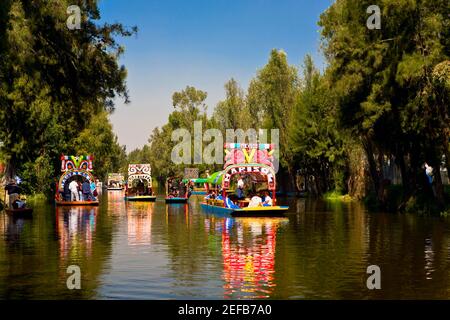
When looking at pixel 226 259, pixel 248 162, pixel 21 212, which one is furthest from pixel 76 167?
pixel 226 259

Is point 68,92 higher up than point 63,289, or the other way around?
point 68,92

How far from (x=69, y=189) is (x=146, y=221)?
19.5 metres

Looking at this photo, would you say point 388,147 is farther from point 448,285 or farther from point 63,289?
point 63,289

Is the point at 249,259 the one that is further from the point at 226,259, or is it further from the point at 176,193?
the point at 176,193

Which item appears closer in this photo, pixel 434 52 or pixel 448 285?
pixel 448 285

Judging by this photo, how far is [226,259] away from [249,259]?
647 mm

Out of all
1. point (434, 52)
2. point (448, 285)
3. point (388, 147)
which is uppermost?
point (434, 52)

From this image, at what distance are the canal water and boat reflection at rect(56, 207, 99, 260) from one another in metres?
0.04

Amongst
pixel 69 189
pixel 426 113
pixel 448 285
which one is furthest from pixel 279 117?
pixel 448 285

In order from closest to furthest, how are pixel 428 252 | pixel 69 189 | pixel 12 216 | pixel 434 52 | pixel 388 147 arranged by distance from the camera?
pixel 428 252 → pixel 434 52 → pixel 12 216 → pixel 388 147 → pixel 69 189

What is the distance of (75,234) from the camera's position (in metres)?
28.1

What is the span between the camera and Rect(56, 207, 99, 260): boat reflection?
21.8 metres

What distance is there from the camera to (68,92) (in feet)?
104

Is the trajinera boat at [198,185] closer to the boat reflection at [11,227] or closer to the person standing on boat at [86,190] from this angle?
the person standing on boat at [86,190]
